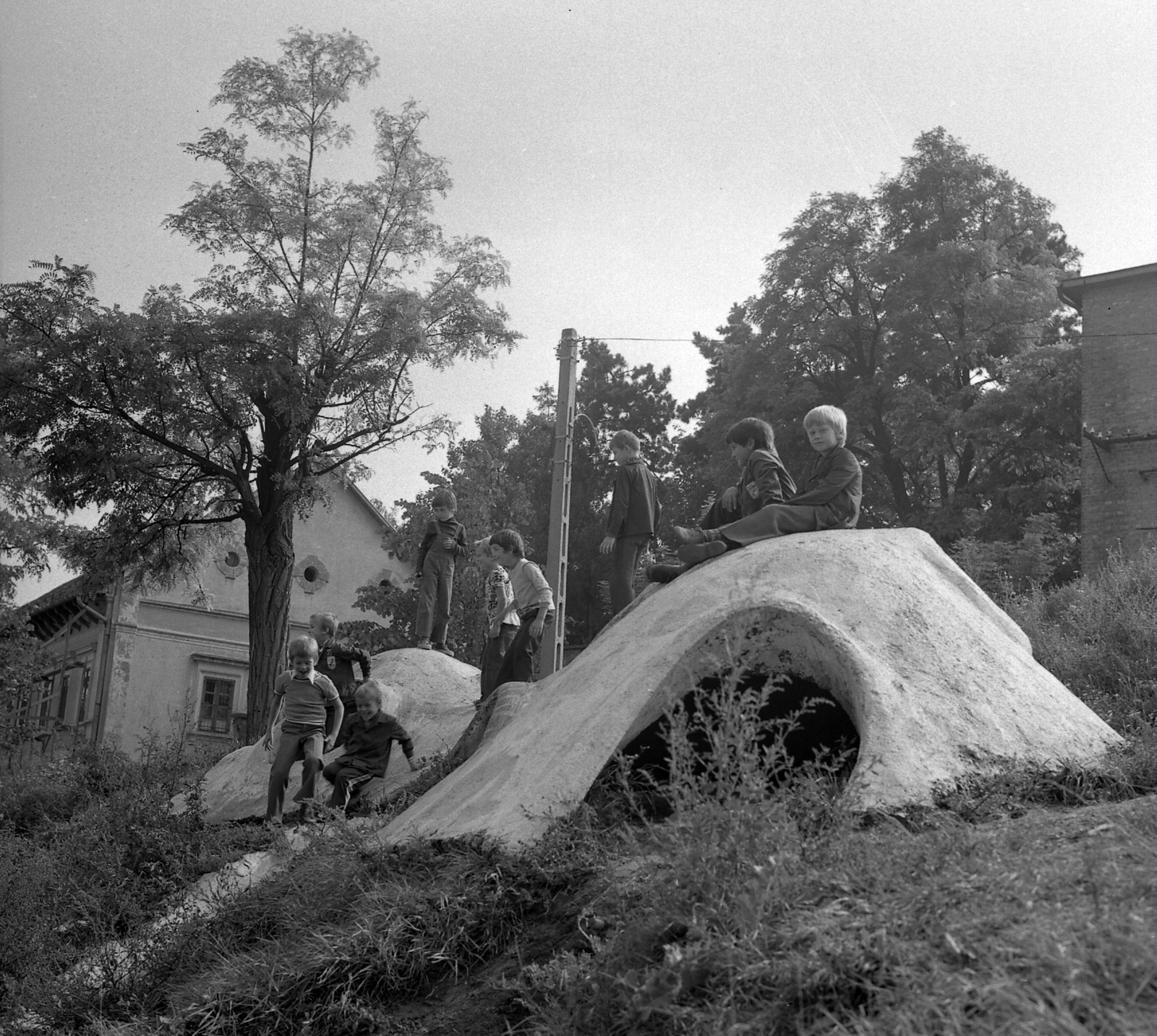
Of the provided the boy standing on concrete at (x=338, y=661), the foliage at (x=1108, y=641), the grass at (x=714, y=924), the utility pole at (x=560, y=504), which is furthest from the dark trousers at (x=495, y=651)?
the grass at (x=714, y=924)

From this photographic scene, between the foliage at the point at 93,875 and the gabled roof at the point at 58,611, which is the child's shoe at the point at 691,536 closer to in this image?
the foliage at the point at 93,875

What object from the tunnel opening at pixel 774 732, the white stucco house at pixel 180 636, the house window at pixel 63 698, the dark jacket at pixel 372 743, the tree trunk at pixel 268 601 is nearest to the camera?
the tunnel opening at pixel 774 732

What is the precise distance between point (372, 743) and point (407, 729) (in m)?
1.97

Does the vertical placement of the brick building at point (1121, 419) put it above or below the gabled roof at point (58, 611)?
above

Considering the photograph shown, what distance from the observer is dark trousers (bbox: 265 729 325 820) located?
1029 cm

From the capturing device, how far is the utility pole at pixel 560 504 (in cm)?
1484

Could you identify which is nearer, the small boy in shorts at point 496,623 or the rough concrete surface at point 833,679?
the rough concrete surface at point 833,679

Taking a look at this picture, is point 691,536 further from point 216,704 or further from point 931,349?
point 216,704

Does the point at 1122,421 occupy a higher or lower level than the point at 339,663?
higher

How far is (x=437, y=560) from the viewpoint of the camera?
45.2 feet

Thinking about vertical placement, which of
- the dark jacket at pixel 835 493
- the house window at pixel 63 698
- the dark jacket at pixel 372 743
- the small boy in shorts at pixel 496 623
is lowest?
the house window at pixel 63 698

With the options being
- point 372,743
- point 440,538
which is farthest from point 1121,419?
point 372,743

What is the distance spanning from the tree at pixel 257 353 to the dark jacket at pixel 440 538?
12.8 feet

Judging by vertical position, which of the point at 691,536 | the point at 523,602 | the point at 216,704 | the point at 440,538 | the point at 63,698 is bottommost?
the point at 63,698
